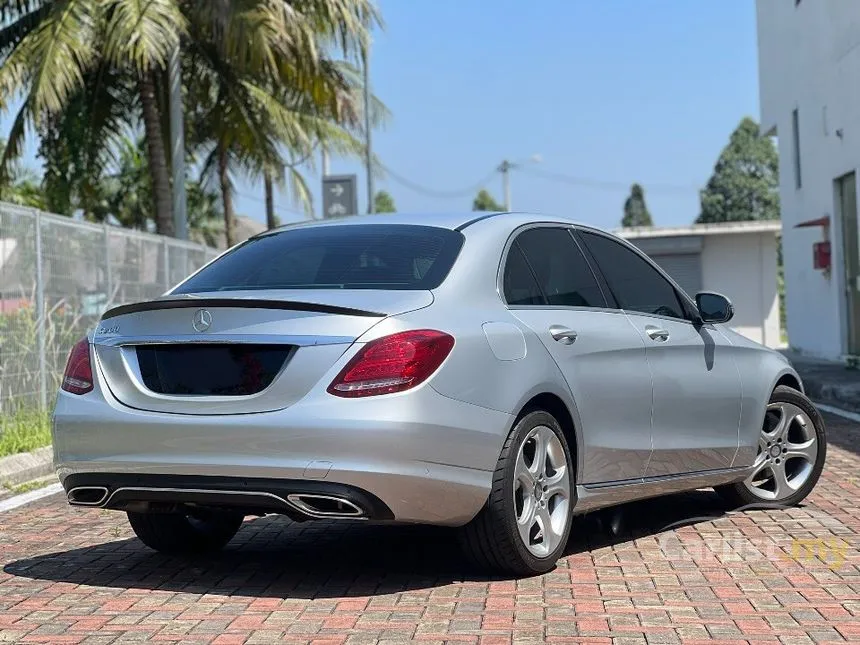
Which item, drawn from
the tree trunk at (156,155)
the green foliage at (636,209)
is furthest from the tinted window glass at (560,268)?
the green foliage at (636,209)

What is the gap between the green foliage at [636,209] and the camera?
11644cm

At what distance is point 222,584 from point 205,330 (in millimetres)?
1111

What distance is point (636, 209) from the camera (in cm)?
11744

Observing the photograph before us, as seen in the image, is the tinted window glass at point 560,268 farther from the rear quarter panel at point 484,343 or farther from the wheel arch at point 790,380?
the wheel arch at point 790,380

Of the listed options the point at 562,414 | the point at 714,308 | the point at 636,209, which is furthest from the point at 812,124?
the point at 636,209

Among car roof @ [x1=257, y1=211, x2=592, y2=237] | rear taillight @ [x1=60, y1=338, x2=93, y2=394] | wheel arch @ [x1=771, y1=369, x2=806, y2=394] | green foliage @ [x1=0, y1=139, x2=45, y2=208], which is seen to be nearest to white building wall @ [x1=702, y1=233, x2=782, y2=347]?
green foliage @ [x1=0, y1=139, x2=45, y2=208]

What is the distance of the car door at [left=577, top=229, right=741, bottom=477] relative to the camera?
6453 mm

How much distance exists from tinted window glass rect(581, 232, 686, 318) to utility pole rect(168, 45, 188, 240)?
48.4ft

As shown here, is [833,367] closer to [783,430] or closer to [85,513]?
[783,430]

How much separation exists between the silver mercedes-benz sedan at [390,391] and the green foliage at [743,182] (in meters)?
84.2

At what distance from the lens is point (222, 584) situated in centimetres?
562

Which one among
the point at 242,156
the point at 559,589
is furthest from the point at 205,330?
the point at 242,156

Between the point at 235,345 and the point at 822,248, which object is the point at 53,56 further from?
the point at 235,345

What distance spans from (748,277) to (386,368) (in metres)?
35.9
